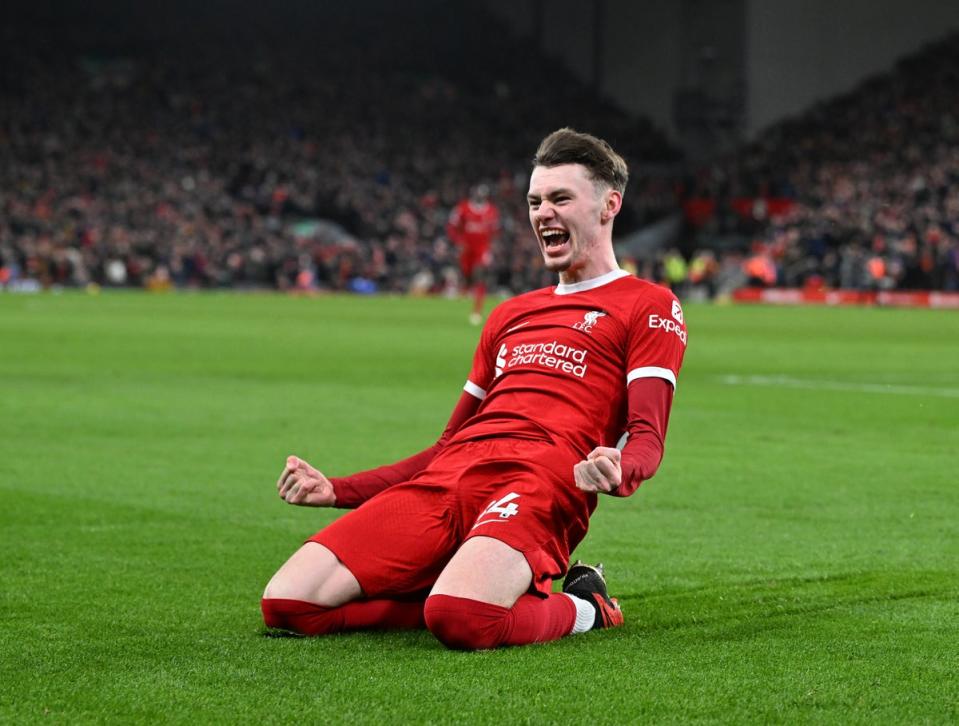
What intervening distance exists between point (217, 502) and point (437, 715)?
4.39 metres

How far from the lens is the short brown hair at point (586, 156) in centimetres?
538

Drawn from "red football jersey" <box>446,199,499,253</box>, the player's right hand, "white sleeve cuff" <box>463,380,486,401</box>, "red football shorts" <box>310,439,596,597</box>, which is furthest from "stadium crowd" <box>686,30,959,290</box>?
the player's right hand

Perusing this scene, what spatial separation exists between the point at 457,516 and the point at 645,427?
0.67 metres

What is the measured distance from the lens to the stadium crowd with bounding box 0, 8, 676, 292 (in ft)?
180

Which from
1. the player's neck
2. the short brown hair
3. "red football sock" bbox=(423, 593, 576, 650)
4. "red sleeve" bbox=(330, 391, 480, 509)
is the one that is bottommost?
"red football sock" bbox=(423, 593, 576, 650)

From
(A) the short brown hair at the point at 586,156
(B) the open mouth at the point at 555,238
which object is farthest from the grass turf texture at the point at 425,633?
(A) the short brown hair at the point at 586,156

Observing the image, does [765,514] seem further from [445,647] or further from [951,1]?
[951,1]

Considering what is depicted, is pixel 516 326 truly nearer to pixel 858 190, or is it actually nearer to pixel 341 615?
pixel 341 615

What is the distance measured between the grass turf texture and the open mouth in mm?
1287

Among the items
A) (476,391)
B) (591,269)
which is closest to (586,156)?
(591,269)

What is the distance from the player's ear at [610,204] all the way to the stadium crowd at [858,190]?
136 feet

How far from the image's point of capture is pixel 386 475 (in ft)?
18.0

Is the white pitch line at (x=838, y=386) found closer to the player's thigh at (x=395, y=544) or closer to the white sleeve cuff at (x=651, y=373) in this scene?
the white sleeve cuff at (x=651, y=373)

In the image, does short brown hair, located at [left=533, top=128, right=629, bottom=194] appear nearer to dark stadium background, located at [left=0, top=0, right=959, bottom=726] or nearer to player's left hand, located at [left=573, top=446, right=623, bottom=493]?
player's left hand, located at [left=573, top=446, right=623, bottom=493]
